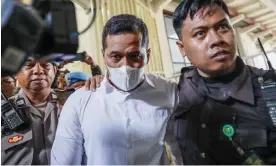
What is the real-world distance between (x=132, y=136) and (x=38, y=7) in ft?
1.34

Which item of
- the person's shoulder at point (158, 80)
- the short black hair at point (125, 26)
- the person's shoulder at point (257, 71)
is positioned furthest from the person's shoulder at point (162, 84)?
the person's shoulder at point (257, 71)

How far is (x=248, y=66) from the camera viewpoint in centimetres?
64

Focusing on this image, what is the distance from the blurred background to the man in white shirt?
42 millimetres

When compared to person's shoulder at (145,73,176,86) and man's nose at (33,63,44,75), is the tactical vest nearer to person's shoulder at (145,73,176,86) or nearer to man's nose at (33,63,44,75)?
person's shoulder at (145,73,176,86)

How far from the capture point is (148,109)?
0.66 m

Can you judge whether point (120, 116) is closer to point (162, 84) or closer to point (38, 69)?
point (162, 84)

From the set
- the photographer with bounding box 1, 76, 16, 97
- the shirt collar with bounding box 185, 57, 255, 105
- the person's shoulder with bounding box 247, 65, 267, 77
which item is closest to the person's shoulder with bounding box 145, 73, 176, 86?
the shirt collar with bounding box 185, 57, 255, 105

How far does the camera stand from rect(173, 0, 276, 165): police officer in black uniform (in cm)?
59

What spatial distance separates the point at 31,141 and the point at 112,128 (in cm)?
24

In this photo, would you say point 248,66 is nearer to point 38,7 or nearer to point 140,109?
point 140,109

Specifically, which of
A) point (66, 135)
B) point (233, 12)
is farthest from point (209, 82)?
point (66, 135)

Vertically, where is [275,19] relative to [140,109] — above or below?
above

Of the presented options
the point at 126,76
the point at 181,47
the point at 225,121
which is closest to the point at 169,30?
the point at 181,47

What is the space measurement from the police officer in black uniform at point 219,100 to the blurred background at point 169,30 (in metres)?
0.05
